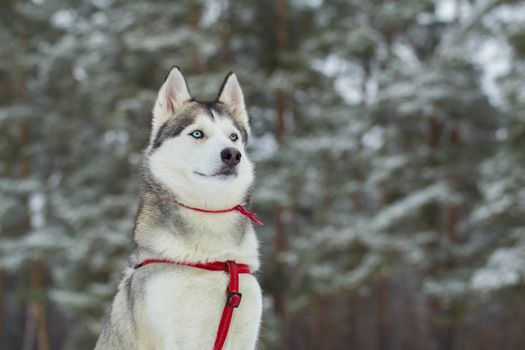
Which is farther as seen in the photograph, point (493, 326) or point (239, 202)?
point (493, 326)

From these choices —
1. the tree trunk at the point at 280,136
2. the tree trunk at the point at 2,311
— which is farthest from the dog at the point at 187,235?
the tree trunk at the point at 2,311

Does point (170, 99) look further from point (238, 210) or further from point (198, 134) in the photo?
point (238, 210)

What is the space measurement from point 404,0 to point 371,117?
2.23 meters

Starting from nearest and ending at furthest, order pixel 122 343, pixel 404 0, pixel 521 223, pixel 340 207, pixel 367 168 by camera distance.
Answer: pixel 122 343 → pixel 521 223 → pixel 404 0 → pixel 367 168 → pixel 340 207

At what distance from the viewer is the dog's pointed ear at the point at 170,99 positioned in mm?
2557

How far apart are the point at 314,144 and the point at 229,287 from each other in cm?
918

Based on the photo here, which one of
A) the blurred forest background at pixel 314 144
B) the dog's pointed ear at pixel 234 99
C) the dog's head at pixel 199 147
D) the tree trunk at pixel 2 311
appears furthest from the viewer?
the tree trunk at pixel 2 311

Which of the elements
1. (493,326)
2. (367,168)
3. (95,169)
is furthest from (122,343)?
(493,326)

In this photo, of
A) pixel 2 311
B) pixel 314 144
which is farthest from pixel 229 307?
pixel 2 311

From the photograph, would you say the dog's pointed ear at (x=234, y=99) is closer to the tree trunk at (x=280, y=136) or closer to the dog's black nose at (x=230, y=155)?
the dog's black nose at (x=230, y=155)

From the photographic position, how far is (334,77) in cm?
1344

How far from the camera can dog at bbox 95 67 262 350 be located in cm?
225

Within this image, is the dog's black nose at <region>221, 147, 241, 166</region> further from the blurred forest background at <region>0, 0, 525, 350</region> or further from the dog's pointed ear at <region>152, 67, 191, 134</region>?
the blurred forest background at <region>0, 0, 525, 350</region>

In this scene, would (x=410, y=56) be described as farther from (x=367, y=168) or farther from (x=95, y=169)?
(x=95, y=169)
